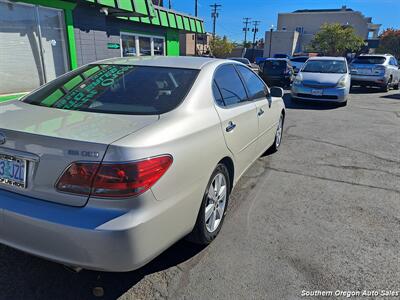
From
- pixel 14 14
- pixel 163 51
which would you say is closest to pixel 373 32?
pixel 163 51

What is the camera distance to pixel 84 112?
7.52 ft

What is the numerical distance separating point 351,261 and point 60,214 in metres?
2.29

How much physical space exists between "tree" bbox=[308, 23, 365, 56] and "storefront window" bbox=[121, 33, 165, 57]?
39.7m

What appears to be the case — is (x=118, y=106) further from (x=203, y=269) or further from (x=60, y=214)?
(x=203, y=269)

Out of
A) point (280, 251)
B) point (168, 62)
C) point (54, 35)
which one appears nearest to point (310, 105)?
point (54, 35)

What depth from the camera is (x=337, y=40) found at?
4444 cm

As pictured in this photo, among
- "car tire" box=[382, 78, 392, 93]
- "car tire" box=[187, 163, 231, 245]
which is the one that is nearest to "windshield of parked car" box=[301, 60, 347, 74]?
"car tire" box=[382, 78, 392, 93]

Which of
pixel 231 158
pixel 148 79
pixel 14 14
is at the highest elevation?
pixel 14 14

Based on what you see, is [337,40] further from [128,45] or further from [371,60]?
[128,45]

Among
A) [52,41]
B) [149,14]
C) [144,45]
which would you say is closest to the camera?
[52,41]

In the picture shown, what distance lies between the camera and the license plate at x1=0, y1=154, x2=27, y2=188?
6.30 feet

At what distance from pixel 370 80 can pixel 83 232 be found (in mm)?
15721

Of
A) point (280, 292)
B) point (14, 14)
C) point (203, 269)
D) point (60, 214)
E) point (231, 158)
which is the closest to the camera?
point (60, 214)

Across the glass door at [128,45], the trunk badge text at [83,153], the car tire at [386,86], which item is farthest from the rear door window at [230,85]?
the car tire at [386,86]
